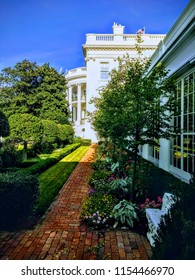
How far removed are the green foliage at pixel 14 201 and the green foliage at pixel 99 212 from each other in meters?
0.93

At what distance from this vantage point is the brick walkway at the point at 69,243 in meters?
2.55

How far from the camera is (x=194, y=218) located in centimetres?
168

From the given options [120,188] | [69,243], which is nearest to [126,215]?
[69,243]

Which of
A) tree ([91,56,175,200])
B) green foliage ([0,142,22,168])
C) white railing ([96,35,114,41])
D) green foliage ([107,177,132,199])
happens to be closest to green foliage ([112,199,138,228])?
tree ([91,56,175,200])

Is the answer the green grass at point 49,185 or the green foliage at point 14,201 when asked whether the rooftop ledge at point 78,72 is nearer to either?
the green grass at point 49,185

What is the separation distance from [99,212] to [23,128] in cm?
827

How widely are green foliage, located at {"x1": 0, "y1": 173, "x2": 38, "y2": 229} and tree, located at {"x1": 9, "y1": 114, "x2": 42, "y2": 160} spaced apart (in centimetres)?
739

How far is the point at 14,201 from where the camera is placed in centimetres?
339

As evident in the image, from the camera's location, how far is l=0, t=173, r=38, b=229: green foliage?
3.36 m

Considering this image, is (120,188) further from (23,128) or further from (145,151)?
(23,128)

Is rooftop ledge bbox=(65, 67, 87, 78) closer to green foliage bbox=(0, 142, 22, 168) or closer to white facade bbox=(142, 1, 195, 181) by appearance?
green foliage bbox=(0, 142, 22, 168)

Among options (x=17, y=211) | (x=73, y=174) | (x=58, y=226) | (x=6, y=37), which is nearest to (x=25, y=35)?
(x=6, y=37)
